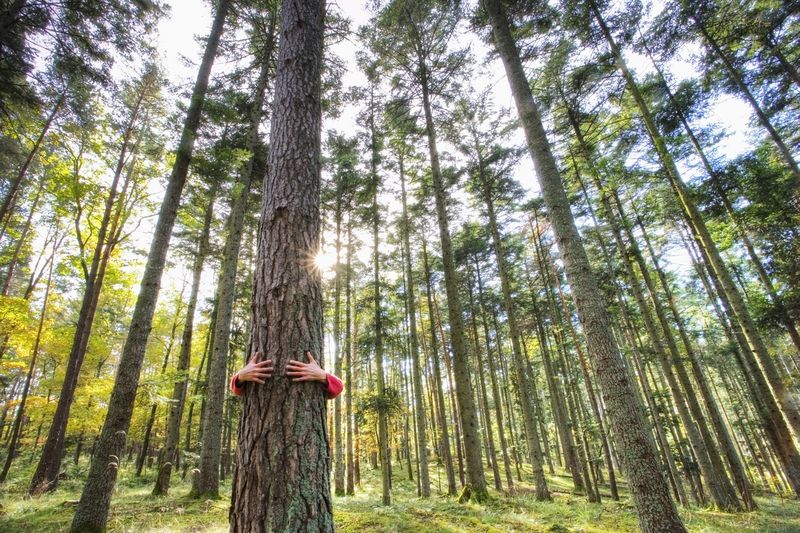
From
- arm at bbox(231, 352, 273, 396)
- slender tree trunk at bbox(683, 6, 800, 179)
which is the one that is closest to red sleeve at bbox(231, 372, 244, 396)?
arm at bbox(231, 352, 273, 396)

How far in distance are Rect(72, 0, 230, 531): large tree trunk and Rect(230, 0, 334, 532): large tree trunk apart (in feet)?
17.7

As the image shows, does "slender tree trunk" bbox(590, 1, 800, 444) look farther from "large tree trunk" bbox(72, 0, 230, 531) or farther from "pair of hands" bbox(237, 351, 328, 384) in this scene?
"large tree trunk" bbox(72, 0, 230, 531)

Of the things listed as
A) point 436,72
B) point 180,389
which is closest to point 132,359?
point 180,389

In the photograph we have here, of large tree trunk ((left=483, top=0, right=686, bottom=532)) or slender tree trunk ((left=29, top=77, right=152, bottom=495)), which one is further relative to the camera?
slender tree trunk ((left=29, top=77, right=152, bottom=495))

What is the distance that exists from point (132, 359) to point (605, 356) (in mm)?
8366

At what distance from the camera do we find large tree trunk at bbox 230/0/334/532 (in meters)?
1.98

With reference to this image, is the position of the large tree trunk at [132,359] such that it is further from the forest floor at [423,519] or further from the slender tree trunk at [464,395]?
the slender tree trunk at [464,395]

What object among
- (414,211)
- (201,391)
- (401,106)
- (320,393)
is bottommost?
(320,393)

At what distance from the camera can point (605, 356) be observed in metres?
4.59

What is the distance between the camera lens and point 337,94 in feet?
35.6

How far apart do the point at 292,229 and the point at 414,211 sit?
43.0 feet

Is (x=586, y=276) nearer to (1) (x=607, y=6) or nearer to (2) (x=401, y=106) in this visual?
(1) (x=607, y=6)

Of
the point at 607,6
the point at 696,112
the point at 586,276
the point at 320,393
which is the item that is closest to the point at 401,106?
the point at 607,6

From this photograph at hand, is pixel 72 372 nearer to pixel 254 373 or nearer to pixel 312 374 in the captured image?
pixel 254 373
